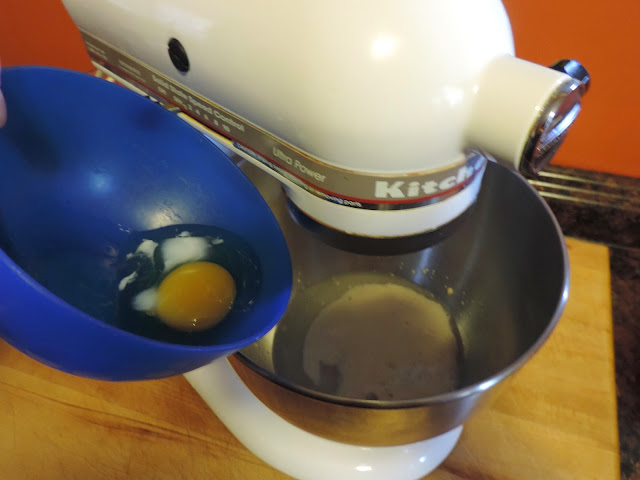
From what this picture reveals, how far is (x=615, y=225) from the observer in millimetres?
842

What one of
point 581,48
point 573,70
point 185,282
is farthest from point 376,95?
point 581,48

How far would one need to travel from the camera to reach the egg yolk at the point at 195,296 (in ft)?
1.46

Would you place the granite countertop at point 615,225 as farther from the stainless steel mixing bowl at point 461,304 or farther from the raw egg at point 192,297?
the raw egg at point 192,297

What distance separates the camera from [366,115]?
0.31m

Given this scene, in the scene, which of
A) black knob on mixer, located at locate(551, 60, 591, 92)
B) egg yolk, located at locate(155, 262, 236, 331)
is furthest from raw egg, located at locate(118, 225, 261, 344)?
black knob on mixer, located at locate(551, 60, 591, 92)

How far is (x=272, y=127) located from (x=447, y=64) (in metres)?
0.13

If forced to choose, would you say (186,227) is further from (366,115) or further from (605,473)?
(605,473)

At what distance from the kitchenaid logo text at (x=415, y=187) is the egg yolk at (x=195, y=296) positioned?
0.18 metres

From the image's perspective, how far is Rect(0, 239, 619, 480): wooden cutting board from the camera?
0.52m

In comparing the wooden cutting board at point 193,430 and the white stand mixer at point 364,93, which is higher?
the white stand mixer at point 364,93

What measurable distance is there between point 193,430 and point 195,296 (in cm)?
18

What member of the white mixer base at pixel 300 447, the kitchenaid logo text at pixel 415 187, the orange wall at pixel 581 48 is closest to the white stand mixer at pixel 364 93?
the kitchenaid logo text at pixel 415 187

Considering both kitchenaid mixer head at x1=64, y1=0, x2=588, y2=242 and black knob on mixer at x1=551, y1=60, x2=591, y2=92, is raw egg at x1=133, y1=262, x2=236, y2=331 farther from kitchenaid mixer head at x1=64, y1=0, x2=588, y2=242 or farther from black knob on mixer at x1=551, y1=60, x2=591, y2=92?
black knob on mixer at x1=551, y1=60, x2=591, y2=92

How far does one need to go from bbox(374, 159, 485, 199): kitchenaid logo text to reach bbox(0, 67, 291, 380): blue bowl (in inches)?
4.9
